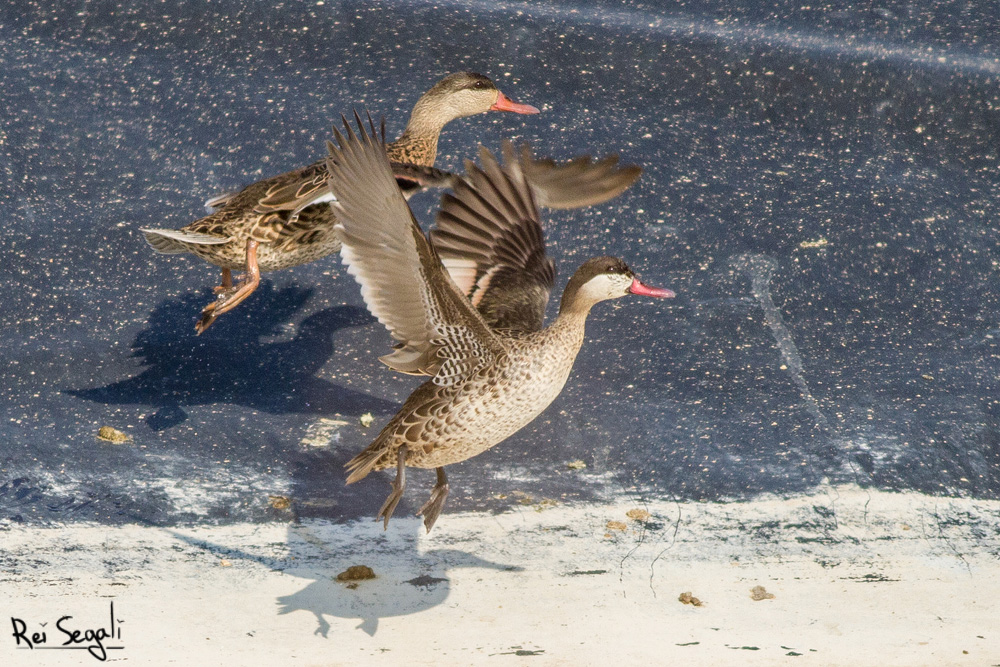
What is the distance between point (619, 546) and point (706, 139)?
9.35 ft

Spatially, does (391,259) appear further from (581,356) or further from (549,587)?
(581,356)

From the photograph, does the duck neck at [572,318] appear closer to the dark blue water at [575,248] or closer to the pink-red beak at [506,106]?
the dark blue water at [575,248]

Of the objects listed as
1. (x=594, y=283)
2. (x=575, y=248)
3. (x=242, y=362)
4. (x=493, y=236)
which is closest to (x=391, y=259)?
(x=594, y=283)

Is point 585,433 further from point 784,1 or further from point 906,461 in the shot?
point 784,1

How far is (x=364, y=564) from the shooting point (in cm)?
351

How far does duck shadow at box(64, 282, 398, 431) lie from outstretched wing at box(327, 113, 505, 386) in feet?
3.18

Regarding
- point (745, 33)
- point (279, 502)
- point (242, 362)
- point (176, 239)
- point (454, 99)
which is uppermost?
point (745, 33)

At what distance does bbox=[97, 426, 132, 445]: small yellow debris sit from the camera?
13.0ft

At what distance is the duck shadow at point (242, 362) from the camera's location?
4.25 m

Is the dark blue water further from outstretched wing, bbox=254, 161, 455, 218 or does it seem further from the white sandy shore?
outstretched wing, bbox=254, 161, 455, 218

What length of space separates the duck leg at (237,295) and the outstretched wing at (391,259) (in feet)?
2.97

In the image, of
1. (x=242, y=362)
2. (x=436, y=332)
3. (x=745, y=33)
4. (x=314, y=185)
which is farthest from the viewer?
(x=745, y=33)

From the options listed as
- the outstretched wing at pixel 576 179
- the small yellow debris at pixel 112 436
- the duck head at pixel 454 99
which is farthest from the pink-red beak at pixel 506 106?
the small yellow debris at pixel 112 436

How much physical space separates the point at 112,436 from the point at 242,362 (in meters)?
0.66
